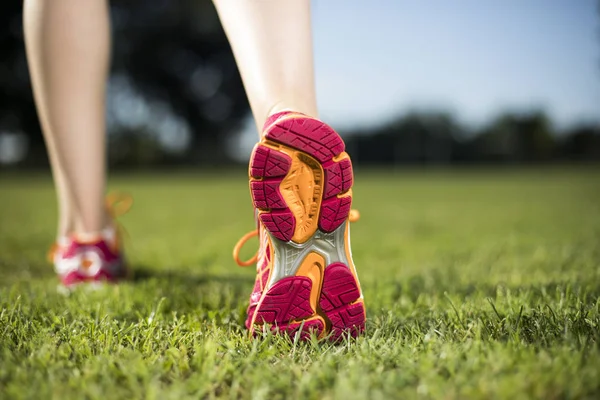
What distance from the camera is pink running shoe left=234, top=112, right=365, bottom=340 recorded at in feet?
3.51

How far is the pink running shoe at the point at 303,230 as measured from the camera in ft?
3.51

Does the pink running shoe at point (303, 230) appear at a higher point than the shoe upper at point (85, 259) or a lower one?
higher

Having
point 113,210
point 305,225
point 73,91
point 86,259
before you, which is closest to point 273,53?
point 305,225

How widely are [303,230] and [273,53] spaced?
40cm

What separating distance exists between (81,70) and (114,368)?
1115 millimetres

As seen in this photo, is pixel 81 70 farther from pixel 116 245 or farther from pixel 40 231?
pixel 40 231

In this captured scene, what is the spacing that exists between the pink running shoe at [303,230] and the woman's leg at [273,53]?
67 millimetres

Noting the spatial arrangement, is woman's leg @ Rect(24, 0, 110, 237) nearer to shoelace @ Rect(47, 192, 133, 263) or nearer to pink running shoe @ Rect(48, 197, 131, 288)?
pink running shoe @ Rect(48, 197, 131, 288)

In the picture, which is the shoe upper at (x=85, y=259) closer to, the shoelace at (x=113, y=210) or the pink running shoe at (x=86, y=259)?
the pink running shoe at (x=86, y=259)

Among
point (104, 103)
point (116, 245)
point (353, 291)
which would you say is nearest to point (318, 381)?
point (353, 291)

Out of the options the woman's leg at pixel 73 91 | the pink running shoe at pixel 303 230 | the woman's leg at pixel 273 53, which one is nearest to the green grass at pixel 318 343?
the pink running shoe at pixel 303 230

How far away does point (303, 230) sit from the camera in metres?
1.12

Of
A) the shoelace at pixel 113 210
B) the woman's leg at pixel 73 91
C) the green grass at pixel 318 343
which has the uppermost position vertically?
the woman's leg at pixel 73 91

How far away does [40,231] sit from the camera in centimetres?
365
